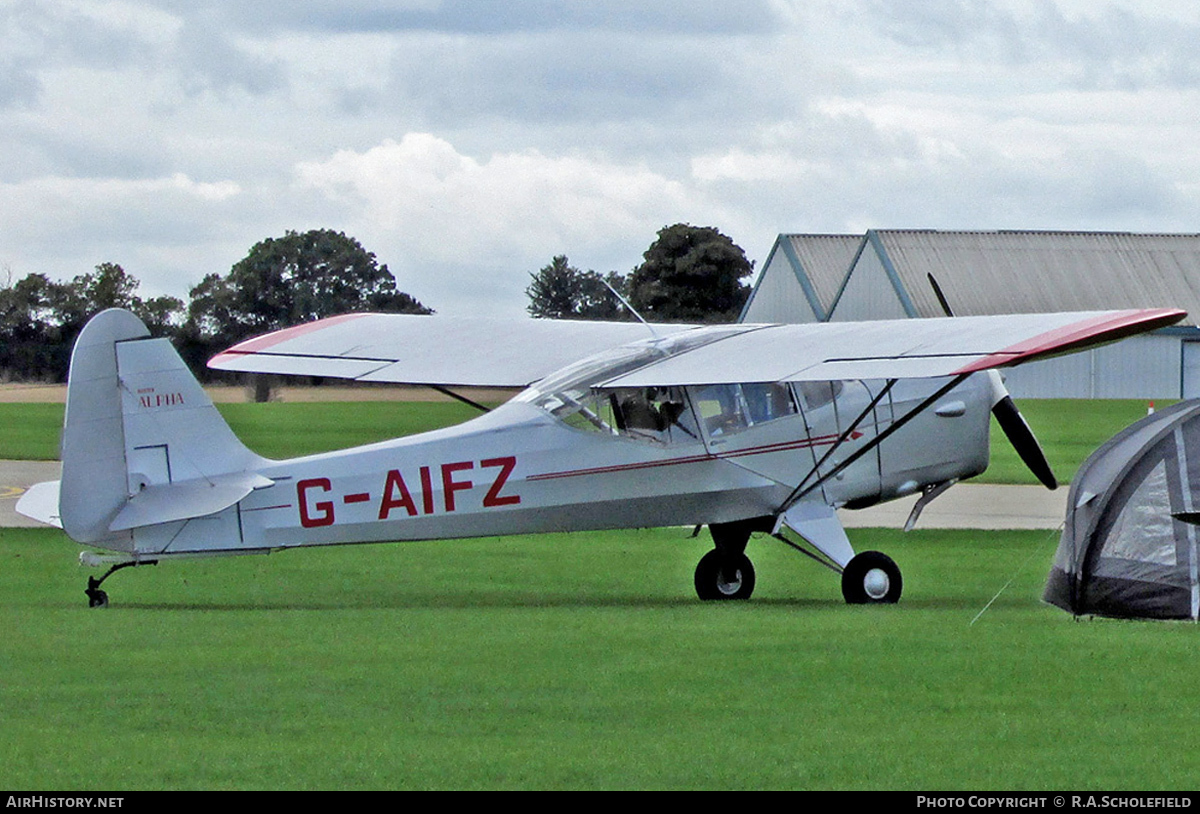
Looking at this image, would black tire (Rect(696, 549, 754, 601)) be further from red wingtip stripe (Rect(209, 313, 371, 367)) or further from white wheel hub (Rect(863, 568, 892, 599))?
red wingtip stripe (Rect(209, 313, 371, 367))

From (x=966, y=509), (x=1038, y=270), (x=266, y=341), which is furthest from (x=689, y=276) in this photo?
(x=266, y=341)

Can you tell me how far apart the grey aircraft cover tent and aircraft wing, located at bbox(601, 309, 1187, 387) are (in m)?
0.88

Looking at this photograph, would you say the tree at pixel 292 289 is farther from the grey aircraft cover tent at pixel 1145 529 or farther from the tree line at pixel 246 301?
the grey aircraft cover tent at pixel 1145 529

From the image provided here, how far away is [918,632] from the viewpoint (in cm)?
1255

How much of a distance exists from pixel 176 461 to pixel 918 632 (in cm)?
521

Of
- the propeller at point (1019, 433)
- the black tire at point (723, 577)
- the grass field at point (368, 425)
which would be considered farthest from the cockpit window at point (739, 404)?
the grass field at point (368, 425)

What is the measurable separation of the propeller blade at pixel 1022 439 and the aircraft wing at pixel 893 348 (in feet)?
5.63

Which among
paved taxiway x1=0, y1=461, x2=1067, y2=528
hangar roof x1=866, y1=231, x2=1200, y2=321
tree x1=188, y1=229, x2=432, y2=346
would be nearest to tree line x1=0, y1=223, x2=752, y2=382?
tree x1=188, y1=229, x2=432, y2=346

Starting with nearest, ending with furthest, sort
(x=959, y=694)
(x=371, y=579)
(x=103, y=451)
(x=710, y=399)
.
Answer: (x=959, y=694) < (x=103, y=451) < (x=710, y=399) < (x=371, y=579)

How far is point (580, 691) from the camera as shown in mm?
10102

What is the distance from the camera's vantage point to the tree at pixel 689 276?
78.4 metres

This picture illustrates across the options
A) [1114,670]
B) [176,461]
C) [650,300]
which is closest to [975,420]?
[1114,670]

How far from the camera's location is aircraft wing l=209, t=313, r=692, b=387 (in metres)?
16.5

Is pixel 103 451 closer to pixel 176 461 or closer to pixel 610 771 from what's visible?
pixel 176 461
